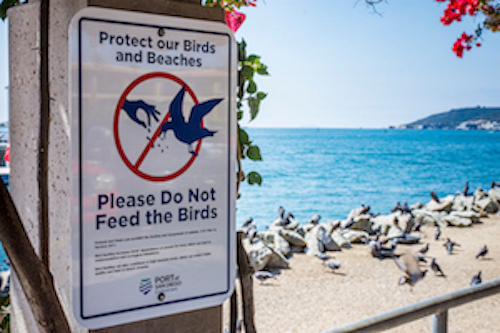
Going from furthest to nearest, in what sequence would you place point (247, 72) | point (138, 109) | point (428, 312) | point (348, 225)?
point (348, 225) < point (428, 312) < point (247, 72) < point (138, 109)

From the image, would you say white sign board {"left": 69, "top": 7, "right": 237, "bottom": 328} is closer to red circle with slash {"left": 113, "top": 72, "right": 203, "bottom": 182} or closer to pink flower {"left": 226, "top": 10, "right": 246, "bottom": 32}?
red circle with slash {"left": 113, "top": 72, "right": 203, "bottom": 182}

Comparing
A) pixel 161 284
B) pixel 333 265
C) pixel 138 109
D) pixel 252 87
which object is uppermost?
pixel 252 87

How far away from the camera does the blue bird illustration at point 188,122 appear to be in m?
Result: 1.00

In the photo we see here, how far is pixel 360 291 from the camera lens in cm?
554

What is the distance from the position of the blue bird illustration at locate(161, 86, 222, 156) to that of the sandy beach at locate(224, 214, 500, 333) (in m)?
3.86

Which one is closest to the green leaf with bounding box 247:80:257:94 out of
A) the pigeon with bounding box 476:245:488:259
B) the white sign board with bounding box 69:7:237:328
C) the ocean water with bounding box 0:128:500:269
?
the white sign board with bounding box 69:7:237:328

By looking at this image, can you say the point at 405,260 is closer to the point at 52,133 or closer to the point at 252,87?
the point at 252,87

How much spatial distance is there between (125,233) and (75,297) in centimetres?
17

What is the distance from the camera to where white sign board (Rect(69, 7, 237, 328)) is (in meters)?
0.93

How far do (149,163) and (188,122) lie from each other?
127 millimetres

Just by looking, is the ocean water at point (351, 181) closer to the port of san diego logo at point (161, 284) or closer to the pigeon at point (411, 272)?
the pigeon at point (411, 272)

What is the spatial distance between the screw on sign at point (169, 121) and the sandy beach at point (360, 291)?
3854 millimetres

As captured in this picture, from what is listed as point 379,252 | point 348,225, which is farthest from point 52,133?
point 348,225

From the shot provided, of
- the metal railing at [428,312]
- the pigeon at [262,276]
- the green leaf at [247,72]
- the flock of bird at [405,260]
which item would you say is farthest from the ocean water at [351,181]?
the green leaf at [247,72]
